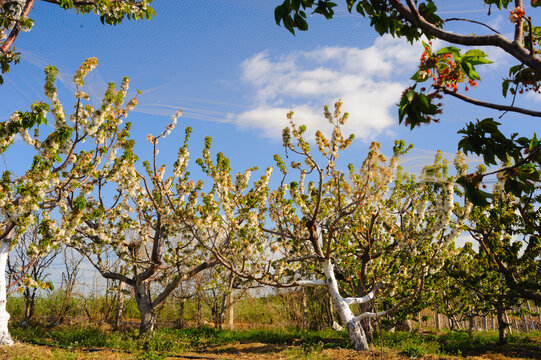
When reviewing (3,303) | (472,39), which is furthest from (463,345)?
(3,303)

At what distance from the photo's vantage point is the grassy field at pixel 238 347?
29.1 ft

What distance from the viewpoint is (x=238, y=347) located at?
12.2m

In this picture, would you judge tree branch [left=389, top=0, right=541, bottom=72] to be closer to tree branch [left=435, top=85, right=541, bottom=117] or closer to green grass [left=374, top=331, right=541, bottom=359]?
tree branch [left=435, top=85, right=541, bottom=117]

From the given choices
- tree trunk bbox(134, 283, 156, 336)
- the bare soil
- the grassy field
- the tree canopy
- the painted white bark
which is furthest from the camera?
tree trunk bbox(134, 283, 156, 336)

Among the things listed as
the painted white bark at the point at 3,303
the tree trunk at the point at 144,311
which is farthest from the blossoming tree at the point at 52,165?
the tree trunk at the point at 144,311

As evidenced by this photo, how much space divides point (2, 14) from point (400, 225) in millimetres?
11262

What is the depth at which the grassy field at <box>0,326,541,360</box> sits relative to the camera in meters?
8.86

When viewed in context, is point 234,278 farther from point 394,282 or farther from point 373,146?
point 373,146

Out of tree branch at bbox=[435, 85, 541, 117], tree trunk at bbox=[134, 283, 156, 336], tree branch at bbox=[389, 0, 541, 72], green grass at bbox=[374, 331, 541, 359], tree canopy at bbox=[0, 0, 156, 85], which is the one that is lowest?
green grass at bbox=[374, 331, 541, 359]

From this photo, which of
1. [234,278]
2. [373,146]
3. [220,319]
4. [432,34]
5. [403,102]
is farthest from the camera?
[220,319]

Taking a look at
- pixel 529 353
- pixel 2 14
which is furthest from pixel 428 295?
pixel 2 14

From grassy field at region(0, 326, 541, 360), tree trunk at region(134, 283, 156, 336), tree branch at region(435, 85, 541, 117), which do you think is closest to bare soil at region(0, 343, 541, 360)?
grassy field at region(0, 326, 541, 360)

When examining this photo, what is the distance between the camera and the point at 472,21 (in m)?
2.36

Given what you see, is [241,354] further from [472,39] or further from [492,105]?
[472,39]
